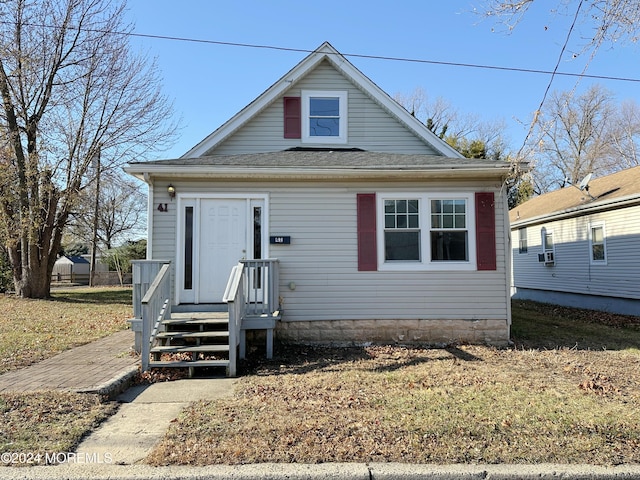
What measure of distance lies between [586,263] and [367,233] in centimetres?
1021

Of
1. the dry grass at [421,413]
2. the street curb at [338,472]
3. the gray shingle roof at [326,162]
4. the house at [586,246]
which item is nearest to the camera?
the street curb at [338,472]

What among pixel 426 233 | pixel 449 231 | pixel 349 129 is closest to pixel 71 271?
pixel 349 129

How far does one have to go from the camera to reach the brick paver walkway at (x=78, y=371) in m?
4.84

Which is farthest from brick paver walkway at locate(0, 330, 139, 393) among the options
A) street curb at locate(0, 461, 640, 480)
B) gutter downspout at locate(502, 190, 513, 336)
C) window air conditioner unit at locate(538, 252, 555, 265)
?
window air conditioner unit at locate(538, 252, 555, 265)

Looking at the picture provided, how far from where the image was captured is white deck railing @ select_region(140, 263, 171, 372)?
564cm

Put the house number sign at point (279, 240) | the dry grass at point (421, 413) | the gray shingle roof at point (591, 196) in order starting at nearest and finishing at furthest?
the dry grass at point (421, 413)
the house number sign at point (279, 240)
the gray shingle roof at point (591, 196)

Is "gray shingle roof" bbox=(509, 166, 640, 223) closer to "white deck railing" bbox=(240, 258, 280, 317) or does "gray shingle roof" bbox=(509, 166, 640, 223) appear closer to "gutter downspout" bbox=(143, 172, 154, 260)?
"white deck railing" bbox=(240, 258, 280, 317)

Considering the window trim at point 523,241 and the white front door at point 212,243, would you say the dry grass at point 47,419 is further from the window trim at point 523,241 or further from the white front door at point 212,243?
the window trim at point 523,241

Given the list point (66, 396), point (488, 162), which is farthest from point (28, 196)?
point (488, 162)

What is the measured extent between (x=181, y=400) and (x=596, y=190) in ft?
51.2

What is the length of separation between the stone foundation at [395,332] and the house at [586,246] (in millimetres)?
7208

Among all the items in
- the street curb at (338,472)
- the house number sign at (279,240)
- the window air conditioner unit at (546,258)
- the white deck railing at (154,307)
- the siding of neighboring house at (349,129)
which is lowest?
the street curb at (338,472)

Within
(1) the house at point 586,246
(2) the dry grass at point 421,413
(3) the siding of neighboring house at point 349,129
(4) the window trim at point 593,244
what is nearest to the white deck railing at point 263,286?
(2) the dry grass at point 421,413

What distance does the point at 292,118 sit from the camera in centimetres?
955
